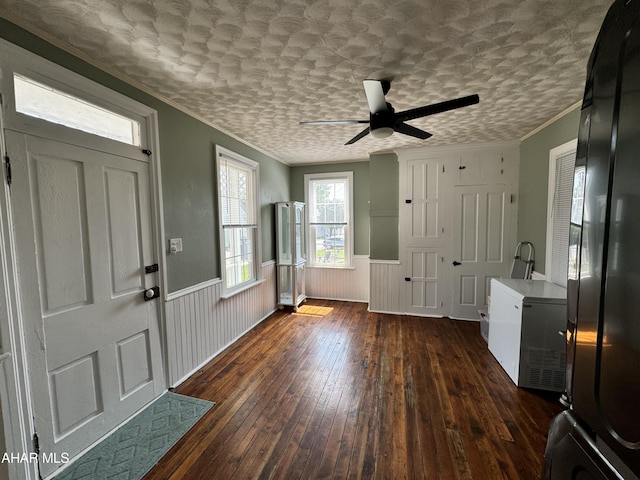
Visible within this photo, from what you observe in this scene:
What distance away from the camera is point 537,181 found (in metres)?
3.14

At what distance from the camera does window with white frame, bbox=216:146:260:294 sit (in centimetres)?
312

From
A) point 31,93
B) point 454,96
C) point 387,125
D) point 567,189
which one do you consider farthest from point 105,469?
point 567,189

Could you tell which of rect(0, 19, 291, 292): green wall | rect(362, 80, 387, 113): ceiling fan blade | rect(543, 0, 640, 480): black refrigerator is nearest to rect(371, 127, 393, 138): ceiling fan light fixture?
rect(362, 80, 387, 113): ceiling fan blade

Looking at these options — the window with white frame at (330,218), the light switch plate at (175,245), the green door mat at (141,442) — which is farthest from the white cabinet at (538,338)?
the light switch plate at (175,245)

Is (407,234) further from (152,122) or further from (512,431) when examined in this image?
(152,122)

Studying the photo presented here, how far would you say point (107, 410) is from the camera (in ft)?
6.10

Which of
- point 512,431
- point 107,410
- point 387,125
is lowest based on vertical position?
point 512,431

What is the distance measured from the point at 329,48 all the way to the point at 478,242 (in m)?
3.29

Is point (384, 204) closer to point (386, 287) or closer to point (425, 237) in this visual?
point (425, 237)

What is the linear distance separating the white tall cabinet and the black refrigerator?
3.74m

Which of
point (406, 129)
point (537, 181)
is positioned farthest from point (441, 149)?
point (406, 129)

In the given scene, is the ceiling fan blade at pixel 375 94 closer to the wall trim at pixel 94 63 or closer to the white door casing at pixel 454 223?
the wall trim at pixel 94 63

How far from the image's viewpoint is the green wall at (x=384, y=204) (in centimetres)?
417

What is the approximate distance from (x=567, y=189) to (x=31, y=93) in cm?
415
